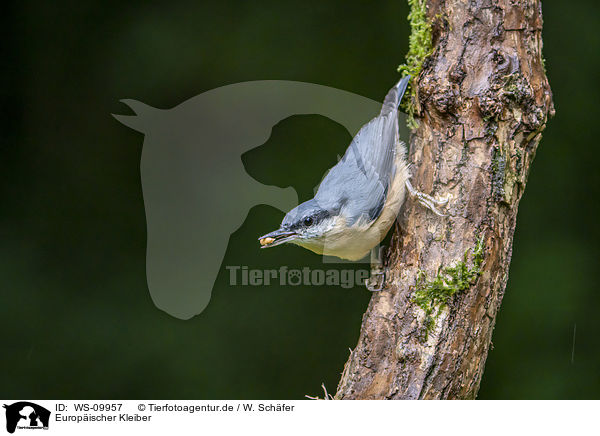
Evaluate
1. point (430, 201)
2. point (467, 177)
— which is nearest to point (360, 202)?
point (430, 201)

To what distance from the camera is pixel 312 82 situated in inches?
103

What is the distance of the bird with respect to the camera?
1571 mm

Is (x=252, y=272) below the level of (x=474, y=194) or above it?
below

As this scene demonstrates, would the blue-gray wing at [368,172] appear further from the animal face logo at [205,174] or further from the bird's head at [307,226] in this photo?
the animal face logo at [205,174]

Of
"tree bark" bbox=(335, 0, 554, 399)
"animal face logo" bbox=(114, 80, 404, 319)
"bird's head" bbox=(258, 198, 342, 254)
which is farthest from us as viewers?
"animal face logo" bbox=(114, 80, 404, 319)

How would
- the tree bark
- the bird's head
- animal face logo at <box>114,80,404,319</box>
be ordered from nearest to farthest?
the tree bark, the bird's head, animal face logo at <box>114,80,404,319</box>

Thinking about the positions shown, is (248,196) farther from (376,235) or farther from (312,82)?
(376,235)

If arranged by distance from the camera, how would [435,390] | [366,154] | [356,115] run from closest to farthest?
[435,390] → [366,154] → [356,115]

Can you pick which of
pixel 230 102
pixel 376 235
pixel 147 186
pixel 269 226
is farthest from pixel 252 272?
pixel 376 235

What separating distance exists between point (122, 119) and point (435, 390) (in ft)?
6.30

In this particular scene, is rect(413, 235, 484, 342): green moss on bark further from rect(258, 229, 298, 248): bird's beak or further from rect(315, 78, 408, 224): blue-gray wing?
rect(258, 229, 298, 248): bird's beak

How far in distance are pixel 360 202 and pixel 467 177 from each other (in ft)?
1.06
